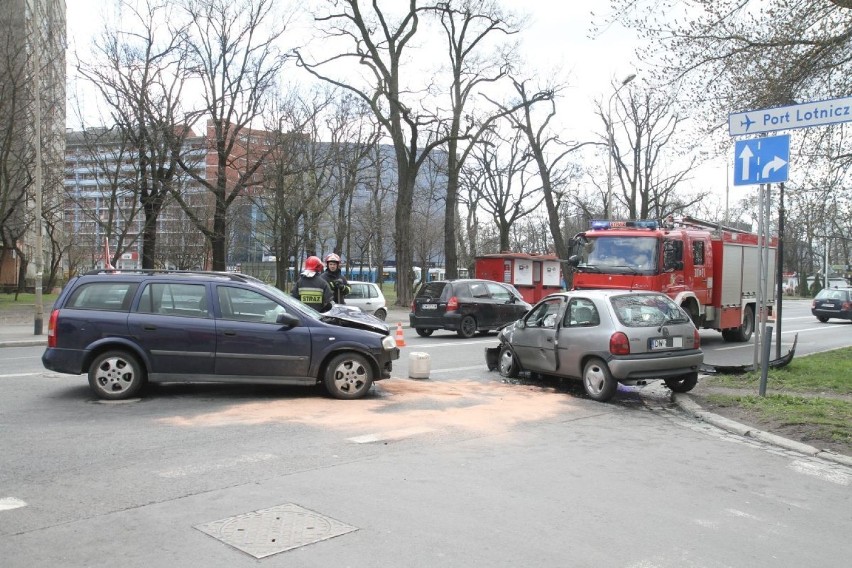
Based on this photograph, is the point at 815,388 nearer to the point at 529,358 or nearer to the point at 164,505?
the point at 529,358

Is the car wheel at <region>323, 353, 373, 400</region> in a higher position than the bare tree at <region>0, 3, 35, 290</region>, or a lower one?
lower

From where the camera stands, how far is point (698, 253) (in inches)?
672

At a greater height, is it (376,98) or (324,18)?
(324,18)

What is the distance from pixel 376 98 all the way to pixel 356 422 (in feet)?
87.2

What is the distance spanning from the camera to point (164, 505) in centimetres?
489

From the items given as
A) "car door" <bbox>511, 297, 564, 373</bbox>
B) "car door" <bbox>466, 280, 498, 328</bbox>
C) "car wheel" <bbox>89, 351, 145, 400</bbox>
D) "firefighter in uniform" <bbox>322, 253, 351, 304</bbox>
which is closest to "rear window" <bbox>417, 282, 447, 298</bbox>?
"car door" <bbox>466, 280, 498, 328</bbox>

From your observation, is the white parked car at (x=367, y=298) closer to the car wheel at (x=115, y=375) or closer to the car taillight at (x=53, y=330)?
the car wheel at (x=115, y=375)

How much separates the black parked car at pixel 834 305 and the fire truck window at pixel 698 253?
A: 17.8m

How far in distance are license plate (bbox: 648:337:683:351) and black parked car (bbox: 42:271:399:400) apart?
3.65m

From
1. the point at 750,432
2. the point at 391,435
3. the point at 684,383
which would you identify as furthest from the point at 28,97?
the point at 750,432

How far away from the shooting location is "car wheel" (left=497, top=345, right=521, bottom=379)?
11859 mm

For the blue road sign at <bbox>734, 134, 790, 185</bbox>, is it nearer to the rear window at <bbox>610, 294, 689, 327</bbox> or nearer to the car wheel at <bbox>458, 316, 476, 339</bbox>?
the rear window at <bbox>610, 294, 689, 327</bbox>

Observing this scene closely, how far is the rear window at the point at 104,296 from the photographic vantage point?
8.95 m

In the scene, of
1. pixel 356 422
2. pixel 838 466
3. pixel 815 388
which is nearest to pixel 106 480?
pixel 356 422
